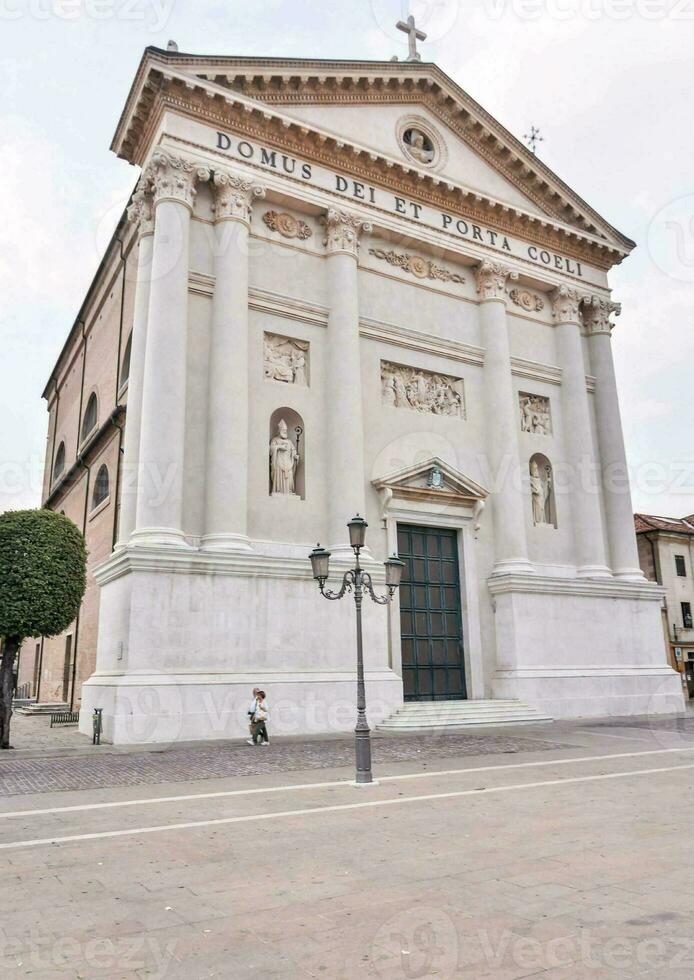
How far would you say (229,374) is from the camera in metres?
20.1

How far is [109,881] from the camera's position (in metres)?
6.36

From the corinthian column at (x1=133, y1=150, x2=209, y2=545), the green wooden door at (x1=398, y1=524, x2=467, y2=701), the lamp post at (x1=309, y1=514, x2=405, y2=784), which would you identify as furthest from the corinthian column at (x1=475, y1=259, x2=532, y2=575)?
the lamp post at (x1=309, y1=514, x2=405, y2=784)

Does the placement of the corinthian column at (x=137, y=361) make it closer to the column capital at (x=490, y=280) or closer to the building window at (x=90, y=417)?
the column capital at (x=490, y=280)

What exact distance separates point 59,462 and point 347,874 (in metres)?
37.8

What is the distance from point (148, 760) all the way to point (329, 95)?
64.8 ft

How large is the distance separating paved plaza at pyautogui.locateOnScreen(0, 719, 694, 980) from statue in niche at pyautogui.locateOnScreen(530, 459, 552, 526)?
13902 mm

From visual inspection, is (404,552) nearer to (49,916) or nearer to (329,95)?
(329,95)

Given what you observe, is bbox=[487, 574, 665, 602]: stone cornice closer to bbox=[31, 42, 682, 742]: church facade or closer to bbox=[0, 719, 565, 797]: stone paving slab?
bbox=[31, 42, 682, 742]: church facade

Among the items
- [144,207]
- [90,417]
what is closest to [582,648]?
[144,207]

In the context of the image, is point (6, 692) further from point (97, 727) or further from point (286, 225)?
A: point (286, 225)

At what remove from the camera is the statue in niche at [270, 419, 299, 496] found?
21.1 m

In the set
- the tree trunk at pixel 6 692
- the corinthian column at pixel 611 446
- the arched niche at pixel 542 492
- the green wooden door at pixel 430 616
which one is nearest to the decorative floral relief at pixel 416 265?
the corinthian column at pixel 611 446

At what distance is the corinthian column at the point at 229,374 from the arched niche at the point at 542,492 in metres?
10.7

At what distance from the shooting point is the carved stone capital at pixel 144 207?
21.3 metres
